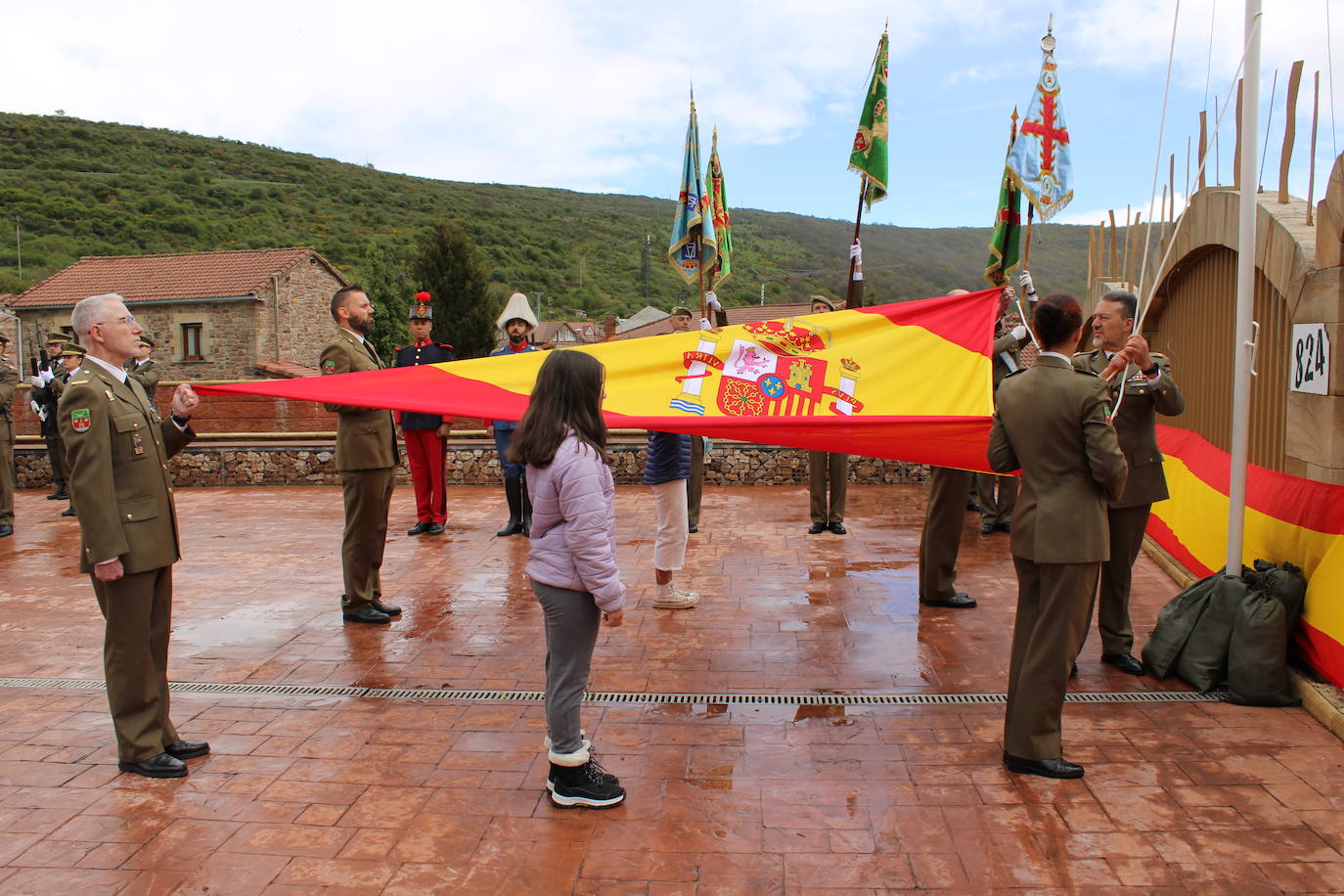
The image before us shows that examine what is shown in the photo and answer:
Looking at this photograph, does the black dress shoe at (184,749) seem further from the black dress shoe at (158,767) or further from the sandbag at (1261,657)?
the sandbag at (1261,657)

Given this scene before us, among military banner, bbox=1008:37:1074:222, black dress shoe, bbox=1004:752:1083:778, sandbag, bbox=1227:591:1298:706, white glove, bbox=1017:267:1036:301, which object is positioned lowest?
black dress shoe, bbox=1004:752:1083:778

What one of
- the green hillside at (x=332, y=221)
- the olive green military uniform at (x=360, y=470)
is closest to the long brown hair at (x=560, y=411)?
the olive green military uniform at (x=360, y=470)

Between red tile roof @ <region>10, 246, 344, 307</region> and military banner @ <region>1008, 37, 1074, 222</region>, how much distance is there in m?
36.9

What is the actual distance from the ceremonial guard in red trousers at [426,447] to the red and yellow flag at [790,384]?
12.2 ft

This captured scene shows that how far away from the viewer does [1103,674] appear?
4977 millimetres

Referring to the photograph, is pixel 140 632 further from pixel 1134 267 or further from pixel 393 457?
pixel 1134 267

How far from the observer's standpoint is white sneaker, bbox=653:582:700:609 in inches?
251

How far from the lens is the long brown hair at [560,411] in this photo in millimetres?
3432

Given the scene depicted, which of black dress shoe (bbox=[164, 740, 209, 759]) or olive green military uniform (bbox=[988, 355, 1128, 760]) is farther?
black dress shoe (bbox=[164, 740, 209, 759])

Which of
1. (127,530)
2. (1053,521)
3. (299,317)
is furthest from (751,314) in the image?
(127,530)

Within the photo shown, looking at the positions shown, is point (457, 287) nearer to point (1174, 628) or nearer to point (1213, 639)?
point (1174, 628)

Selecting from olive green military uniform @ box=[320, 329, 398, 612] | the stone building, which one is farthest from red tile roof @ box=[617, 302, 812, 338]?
olive green military uniform @ box=[320, 329, 398, 612]

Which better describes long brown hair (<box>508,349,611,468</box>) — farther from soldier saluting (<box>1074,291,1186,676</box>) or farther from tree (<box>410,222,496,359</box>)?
tree (<box>410,222,496,359</box>)

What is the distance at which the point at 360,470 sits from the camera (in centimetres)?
605
